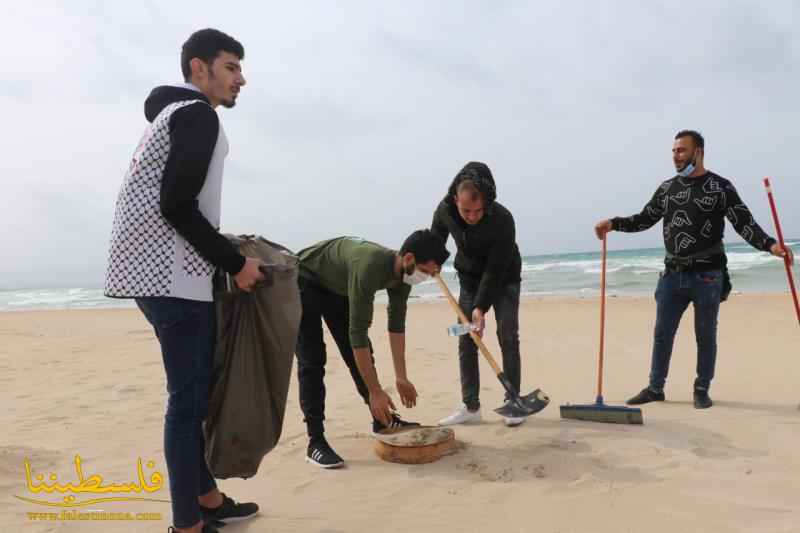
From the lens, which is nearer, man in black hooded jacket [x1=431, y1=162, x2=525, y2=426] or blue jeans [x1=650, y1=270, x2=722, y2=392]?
man in black hooded jacket [x1=431, y1=162, x2=525, y2=426]

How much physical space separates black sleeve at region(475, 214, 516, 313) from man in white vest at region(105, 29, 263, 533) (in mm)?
1863

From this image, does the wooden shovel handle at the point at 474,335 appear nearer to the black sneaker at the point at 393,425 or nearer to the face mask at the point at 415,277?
the face mask at the point at 415,277

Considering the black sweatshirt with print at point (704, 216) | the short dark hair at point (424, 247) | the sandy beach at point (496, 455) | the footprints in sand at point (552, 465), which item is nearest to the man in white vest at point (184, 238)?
the sandy beach at point (496, 455)

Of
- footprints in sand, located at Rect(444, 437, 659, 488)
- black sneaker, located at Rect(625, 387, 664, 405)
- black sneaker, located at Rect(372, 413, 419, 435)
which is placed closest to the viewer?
footprints in sand, located at Rect(444, 437, 659, 488)

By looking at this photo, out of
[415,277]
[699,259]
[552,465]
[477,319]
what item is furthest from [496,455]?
[699,259]

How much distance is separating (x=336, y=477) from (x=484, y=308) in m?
1.35

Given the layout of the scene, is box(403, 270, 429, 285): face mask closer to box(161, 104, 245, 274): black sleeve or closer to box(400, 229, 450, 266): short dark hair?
box(400, 229, 450, 266): short dark hair

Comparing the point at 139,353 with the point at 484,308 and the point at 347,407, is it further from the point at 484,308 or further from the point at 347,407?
the point at 484,308

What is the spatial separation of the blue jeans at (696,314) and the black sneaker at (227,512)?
10.1ft

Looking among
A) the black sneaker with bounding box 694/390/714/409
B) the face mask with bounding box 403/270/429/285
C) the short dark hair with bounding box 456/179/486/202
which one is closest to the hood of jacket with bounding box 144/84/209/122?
the face mask with bounding box 403/270/429/285

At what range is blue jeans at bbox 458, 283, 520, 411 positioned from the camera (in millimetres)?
3670

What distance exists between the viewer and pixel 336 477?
295 centimetres

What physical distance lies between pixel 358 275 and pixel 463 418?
1561 millimetres

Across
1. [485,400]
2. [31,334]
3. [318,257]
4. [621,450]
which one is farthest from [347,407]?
[31,334]
